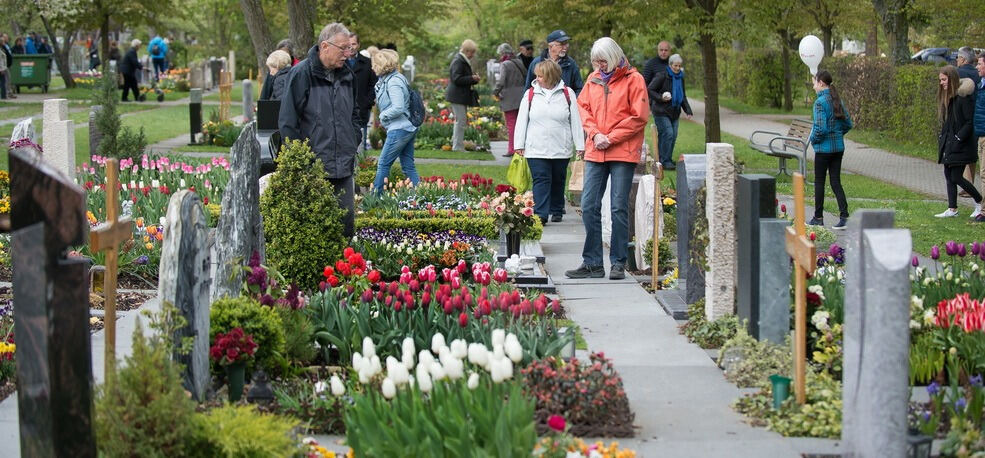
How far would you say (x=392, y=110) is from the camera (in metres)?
13.9

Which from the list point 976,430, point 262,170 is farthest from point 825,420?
point 262,170

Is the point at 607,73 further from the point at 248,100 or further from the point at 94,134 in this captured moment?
the point at 248,100

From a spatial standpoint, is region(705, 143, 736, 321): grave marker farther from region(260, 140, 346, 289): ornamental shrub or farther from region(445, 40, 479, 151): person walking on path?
region(445, 40, 479, 151): person walking on path

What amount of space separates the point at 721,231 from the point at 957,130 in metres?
6.69

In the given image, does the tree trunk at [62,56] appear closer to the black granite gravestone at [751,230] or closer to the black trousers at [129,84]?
the black trousers at [129,84]

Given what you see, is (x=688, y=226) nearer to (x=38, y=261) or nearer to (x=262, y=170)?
(x=262, y=170)

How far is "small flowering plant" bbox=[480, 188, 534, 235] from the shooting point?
10.8m

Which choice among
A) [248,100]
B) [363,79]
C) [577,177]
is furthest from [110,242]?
[248,100]

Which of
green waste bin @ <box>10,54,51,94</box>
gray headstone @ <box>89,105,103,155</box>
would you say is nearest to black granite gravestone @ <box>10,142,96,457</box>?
gray headstone @ <box>89,105,103,155</box>

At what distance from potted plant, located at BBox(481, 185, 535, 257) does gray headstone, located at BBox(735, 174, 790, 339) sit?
3.35 metres

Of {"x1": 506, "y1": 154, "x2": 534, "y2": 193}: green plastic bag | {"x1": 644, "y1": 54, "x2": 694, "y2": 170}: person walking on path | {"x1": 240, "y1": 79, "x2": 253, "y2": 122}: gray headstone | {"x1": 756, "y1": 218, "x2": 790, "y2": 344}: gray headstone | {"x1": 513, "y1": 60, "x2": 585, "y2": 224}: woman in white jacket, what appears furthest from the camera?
{"x1": 240, "y1": 79, "x2": 253, "y2": 122}: gray headstone

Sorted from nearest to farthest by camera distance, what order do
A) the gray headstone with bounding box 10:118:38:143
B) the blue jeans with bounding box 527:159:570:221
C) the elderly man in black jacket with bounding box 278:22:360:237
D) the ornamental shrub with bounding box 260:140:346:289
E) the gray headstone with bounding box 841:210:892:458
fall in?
the gray headstone with bounding box 841:210:892:458, the ornamental shrub with bounding box 260:140:346:289, the elderly man in black jacket with bounding box 278:22:360:237, the blue jeans with bounding box 527:159:570:221, the gray headstone with bounding box 10:118:38:143

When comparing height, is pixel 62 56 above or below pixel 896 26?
above

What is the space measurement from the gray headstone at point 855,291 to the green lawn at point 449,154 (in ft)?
50.0
